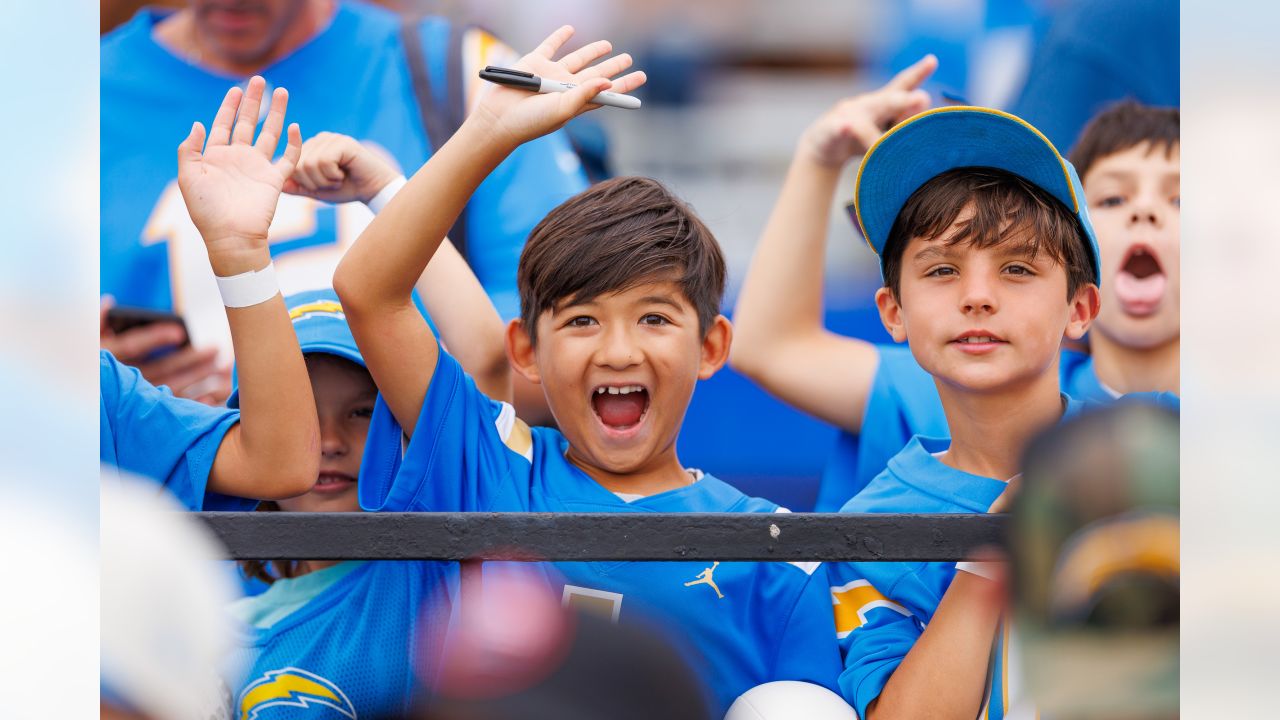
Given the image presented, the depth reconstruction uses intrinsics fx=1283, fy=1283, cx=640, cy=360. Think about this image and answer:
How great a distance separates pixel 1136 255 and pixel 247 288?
1.30m

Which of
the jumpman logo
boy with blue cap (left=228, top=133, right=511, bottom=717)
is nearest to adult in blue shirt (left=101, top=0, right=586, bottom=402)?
boy with blue cap (left=228, top=133, right=511, bottom=717)

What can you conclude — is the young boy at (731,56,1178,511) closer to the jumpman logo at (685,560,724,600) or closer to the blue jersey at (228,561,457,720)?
the jumpman logo at (685,560,724,600)

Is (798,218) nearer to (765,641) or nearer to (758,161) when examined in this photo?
(758,161)

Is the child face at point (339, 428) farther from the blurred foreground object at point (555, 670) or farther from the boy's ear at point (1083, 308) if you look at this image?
the boy's ear at point (1083, 308)

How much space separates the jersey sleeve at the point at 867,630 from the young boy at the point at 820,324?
391 mm

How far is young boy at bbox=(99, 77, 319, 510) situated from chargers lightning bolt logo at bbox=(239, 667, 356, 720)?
0.75 ft

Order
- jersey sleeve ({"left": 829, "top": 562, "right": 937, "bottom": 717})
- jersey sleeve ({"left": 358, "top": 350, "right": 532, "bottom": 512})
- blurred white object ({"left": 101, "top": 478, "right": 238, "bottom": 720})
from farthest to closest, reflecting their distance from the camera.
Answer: jersey sleeve ({"left": 358, "top": 350, "right": 532, "bottom": 512}) → jersey sleeve ({"left": 829, "top": 562, "right": 937, "bottom": 717}) → blurred white object ({"left": 101, "top": 478, "right": 238, "bottom": 720})

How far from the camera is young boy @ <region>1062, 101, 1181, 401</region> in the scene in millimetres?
1945

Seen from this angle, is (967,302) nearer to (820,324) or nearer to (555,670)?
(820,324)

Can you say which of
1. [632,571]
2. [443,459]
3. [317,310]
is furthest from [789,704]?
[317,310]

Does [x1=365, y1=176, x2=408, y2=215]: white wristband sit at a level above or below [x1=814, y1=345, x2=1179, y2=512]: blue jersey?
above

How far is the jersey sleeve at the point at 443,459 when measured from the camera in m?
1.56
